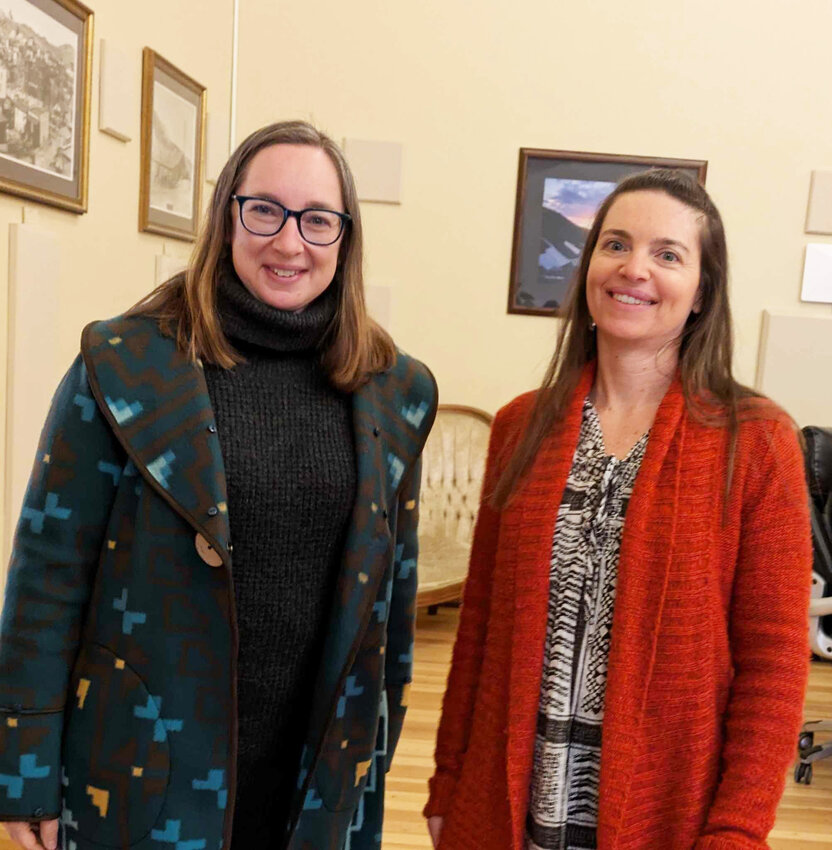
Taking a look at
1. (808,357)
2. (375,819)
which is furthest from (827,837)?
(808,357)

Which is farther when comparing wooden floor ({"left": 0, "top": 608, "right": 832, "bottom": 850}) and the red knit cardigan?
wooden floor ({"left": 0, "top": 608, "right": 832, "bottom": 850})

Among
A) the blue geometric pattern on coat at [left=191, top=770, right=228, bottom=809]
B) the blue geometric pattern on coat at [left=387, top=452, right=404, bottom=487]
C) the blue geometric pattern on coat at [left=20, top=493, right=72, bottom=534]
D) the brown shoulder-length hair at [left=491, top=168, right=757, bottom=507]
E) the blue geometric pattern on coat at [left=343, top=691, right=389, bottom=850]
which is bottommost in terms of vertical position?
the blue geometric pattern on coat at [left=343, top=691, right=389, bottom=850]

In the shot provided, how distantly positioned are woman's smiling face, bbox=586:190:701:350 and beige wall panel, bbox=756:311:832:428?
10.3 feet

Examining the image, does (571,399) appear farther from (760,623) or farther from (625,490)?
(760,623)

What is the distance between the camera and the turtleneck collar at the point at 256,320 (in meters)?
1.39

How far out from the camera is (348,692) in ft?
4.73

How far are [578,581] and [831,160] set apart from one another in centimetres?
361

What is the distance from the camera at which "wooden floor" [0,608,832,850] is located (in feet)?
8.49

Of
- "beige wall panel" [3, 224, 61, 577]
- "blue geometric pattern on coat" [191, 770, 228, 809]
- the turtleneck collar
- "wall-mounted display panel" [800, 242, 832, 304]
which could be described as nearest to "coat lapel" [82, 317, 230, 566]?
the turtleneck collar

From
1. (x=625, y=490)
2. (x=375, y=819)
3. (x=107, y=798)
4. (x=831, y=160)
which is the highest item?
(x=831, y=160)

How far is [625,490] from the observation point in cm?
132

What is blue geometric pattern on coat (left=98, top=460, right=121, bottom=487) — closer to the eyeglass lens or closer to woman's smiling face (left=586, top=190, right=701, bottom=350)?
the eyeglass lens

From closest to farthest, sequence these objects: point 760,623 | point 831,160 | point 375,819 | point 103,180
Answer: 1. point 760,623
2. point 375,819
3. point 103,180
4. point 831,160

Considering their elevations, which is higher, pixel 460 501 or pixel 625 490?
pixel 625 490
